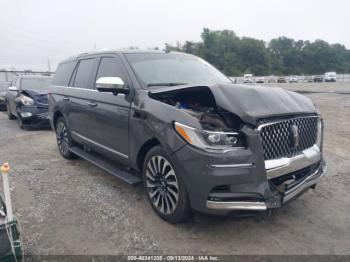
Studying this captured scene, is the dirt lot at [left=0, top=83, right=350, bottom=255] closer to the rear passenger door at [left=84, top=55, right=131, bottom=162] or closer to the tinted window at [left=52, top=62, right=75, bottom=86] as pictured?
the rear passenger door at [left=84, top=55, right=131, bottom=162]

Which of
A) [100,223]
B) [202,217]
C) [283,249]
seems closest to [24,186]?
[100,223]

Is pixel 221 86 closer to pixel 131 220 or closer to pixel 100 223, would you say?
pixel 131 220

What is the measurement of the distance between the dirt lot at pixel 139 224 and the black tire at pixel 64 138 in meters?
0.80

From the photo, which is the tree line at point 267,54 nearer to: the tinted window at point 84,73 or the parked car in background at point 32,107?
the parked car in background at point 32,107

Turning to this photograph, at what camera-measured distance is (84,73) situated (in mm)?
5055

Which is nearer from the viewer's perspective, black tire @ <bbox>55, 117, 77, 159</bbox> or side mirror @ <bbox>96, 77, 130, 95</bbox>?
side mirror @ <bbox>96, 77, 130, 95</bbox>

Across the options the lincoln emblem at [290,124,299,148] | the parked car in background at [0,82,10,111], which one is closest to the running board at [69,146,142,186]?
the lincoln emblem at [290,124,299,148]

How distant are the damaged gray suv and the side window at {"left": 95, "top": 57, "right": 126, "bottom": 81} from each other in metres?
0.02

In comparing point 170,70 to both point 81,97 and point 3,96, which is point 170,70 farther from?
point 3,96

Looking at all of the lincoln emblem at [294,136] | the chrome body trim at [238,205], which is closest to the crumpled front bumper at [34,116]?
the chrome body trim at [238,205]

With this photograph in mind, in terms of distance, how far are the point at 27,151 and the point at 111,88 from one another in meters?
3.88

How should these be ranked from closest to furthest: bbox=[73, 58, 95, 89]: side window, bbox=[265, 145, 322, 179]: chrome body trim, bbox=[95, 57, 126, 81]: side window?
bbox=[265, 145, 322, 179]: chrome body trim
bbox=[95, 57, 126, 81]: side window
bbox=[73, 58, 95, 89]: side window

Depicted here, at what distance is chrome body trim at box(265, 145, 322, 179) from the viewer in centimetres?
288

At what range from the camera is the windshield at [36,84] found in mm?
9766
